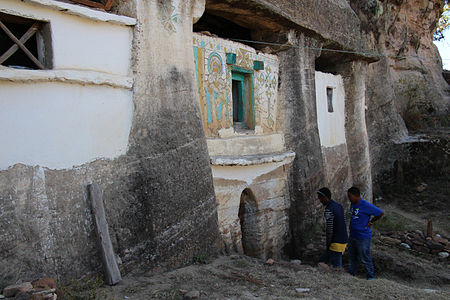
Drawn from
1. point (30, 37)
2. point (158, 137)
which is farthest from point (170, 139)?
point (30, 37)

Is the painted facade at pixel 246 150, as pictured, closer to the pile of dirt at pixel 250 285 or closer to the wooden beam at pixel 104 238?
the pile of dirt at pixel 250 285

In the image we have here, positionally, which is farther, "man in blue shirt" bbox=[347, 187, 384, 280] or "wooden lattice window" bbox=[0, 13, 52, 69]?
"man in blue shirt" bbox=[347, 187, 384, 280]

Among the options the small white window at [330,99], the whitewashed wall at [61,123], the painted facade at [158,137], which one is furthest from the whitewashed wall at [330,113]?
the whitewashed wall at [61,123]

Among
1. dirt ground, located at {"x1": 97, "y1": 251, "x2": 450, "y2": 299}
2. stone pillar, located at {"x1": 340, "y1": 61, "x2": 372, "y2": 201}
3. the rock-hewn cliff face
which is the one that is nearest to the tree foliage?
the rock-hewn cliff face

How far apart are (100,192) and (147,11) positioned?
7.47 ft

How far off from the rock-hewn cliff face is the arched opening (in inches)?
261

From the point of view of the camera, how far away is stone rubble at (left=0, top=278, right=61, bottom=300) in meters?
2.88

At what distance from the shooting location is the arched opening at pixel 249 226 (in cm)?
702

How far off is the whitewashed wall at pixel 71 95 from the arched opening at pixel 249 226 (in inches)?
128

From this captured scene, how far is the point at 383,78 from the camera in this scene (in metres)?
12.5

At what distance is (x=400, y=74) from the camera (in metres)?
15.7

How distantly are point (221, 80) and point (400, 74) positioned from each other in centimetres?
1186

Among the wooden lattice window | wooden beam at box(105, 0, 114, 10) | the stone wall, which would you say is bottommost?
the stone wall

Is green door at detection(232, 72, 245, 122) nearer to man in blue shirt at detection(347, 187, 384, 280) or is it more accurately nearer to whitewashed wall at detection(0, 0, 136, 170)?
man in blue shirt at detection(347, 187, 384, 280)
